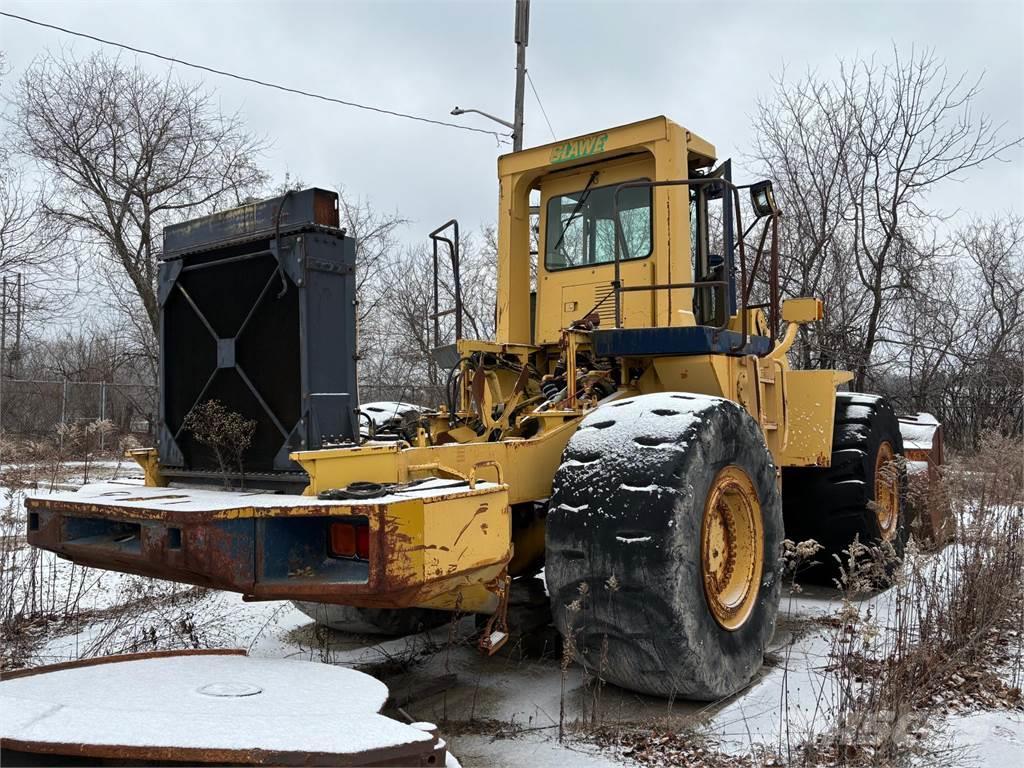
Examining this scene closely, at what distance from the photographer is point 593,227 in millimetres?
5793

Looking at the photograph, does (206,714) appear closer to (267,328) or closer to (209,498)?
(209,498)

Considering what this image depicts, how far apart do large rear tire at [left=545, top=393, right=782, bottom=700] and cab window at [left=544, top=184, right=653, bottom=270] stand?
177 centimetres

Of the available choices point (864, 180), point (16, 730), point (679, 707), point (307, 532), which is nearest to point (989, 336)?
point (864, 180)

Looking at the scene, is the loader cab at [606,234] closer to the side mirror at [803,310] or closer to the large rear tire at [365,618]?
the side mirror at [803,310]

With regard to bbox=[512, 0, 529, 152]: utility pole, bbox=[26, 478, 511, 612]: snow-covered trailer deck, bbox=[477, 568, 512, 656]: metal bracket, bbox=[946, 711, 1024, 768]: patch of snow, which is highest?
bbox=[512, 0, 529, 152]: utility pole

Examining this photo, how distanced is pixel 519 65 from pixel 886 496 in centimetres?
1149

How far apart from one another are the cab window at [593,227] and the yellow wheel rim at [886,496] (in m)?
2.87

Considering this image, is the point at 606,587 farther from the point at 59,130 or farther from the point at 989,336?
the point at 59,130

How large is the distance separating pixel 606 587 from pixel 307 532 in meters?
1.26

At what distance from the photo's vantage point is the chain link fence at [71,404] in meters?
18.5

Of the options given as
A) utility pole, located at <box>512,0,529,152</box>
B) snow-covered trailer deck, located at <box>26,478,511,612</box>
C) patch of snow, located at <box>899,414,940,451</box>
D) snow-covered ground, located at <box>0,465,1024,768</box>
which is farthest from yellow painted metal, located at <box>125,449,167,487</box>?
utility pole, located at <box>512,0,529,152</box>

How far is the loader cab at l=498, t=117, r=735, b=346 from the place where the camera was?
531cm

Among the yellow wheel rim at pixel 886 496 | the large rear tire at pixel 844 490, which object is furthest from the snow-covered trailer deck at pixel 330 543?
the yellow wheel rim at pixel 886 496

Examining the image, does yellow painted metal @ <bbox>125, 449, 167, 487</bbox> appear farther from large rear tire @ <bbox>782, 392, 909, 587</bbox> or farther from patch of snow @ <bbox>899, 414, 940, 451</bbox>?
patch of snow @ <bbox>899, 414, 940, 451</bbox>
